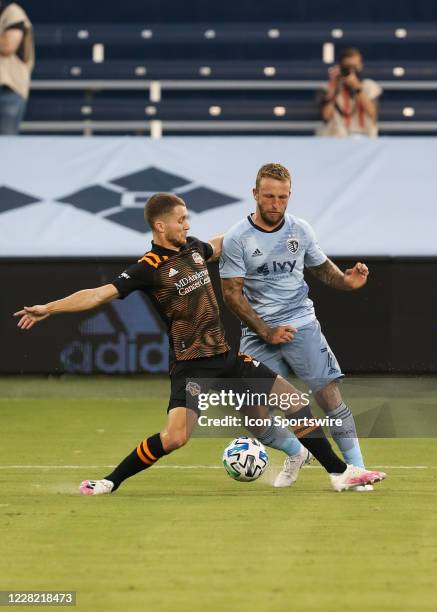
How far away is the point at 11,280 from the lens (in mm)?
15602

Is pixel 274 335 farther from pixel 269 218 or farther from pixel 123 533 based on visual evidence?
pixel 123 533

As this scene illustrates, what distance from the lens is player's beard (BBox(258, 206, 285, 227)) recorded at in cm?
887

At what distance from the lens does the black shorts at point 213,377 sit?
8.55 metres

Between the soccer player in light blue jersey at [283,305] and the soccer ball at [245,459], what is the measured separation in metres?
0.12

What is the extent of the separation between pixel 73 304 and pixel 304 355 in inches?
61.8

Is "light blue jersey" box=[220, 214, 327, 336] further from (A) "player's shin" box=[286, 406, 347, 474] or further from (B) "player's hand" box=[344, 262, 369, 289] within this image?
(A) "player's shin" box=[286, 406, 347, 474]

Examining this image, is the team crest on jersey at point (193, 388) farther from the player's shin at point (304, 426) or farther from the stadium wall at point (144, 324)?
the stadium wall at point (144, 324)

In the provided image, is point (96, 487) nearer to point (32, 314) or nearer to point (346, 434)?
point (32, 314)

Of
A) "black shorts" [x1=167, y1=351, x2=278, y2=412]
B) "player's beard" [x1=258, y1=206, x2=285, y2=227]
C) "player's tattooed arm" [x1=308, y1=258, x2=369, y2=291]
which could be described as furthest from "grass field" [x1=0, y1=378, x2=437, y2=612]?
"player's beard" [x1=258, y1=206, x2=285, y2=227]

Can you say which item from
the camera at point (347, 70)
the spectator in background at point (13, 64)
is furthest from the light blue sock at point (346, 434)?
the spectator in background at point (13, 64)

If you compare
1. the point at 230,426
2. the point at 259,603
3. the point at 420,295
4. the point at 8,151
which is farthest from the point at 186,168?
the point at 259,603

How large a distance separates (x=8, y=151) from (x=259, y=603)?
12.0m

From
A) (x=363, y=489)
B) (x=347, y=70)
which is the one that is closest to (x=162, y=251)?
(x=363, y=489)

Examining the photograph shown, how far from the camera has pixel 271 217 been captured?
8883 millimetres
